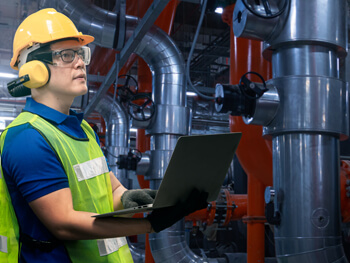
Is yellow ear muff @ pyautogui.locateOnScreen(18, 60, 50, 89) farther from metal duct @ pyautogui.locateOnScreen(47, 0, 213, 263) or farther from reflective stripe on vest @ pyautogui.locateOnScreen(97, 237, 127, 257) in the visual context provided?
metal duct @ pyautogui.locateOnScreen(47, 0, 213, 263)

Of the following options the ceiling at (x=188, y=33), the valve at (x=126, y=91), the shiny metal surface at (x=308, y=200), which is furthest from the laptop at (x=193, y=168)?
the ceiling at (x=188, y=33)

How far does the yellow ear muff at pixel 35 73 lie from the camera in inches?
50.5

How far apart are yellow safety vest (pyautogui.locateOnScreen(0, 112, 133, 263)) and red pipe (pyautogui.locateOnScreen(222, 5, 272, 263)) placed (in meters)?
2.20

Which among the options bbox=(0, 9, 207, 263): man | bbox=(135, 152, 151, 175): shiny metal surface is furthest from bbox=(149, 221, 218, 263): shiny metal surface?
bbox=(0, 9, 207, 263): man

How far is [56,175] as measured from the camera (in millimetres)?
1117

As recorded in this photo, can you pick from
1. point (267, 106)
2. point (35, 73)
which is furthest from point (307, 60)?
point (35, 73)

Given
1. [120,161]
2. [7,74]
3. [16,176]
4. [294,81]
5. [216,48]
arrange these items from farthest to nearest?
[216,48] < [7,74] < [120,161] < [294,81] < [16,176]

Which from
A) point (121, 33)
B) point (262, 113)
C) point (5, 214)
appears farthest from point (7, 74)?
point (5, 214)

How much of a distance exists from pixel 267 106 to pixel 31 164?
1293mm

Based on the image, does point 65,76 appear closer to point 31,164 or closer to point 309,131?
point 31,164

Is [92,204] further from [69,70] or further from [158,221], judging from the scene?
[69,70]

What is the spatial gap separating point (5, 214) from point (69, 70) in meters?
0.48

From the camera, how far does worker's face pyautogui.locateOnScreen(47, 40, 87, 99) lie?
134cm

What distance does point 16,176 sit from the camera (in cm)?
112
